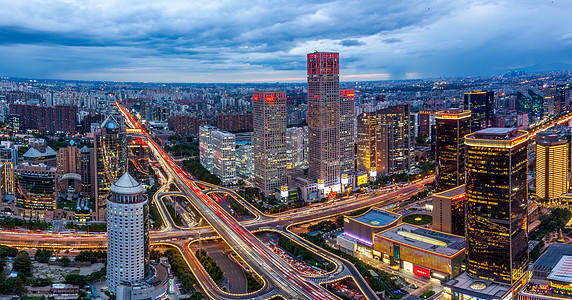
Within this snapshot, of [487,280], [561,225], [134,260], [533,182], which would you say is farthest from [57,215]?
[533,182]

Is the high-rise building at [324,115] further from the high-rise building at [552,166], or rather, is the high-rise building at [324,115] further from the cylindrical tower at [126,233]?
the cylindrical tower at [126,233]

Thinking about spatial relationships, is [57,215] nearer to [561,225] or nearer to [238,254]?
[238,254]

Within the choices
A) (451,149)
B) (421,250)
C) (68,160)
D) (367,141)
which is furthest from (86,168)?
(451,149)

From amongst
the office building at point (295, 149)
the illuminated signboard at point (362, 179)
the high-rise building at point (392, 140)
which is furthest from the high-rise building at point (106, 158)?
the high-rise building at point (392, 140)

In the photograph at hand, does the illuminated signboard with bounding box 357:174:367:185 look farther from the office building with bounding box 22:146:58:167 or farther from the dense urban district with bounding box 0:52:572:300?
the office building with bounding box 22:146:58:167

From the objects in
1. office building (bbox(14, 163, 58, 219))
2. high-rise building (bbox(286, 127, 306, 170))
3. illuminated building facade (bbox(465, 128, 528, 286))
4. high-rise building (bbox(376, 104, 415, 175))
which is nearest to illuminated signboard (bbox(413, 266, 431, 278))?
illuminated building facade (bbox(465, 128, 528, 286))

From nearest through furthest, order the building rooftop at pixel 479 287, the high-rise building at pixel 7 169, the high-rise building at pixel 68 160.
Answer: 1. the building rooftop at pixel 479 287
2. the high-rise building at pixel 7 169
3. the high-rise building at pixel 68 160
